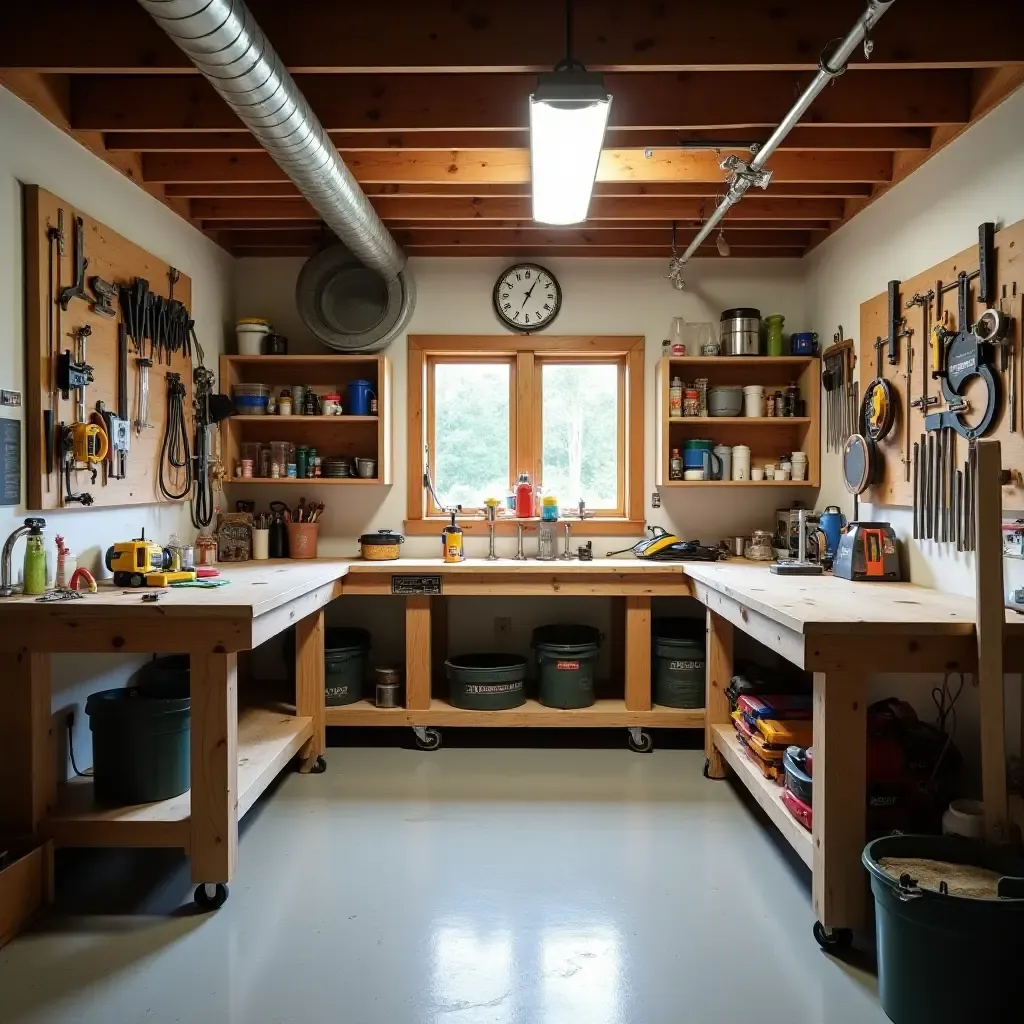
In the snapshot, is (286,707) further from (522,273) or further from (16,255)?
(522,273)

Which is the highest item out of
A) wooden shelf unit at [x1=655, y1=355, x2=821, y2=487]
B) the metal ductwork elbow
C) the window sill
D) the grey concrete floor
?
the metal ductwork elbow

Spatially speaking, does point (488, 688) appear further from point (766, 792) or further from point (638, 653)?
point (766, 792)

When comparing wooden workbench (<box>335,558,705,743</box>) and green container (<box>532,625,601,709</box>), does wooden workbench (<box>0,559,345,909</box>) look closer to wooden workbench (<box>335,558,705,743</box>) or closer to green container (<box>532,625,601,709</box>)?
wooden workbench (<box>335,558,705,743</box>)

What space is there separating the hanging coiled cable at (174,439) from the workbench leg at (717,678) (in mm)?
2665

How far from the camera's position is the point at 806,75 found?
2771 mm

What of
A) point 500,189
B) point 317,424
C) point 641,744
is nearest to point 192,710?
point 641,744

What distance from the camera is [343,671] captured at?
13.2 feet

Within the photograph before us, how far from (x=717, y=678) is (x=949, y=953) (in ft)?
6.22

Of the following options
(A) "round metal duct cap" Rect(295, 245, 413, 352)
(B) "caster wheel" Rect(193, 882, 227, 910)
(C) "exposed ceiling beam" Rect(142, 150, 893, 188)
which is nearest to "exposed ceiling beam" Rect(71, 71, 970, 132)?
(C) "exposed ceiling beam" Rect(142, 150, 893, 188)

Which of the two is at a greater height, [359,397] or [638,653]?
[359,397]

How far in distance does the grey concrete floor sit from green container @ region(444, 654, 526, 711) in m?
0.67

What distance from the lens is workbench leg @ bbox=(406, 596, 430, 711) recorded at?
393 centimetres

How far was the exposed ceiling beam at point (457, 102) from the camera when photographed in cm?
280

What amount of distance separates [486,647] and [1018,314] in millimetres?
3148
